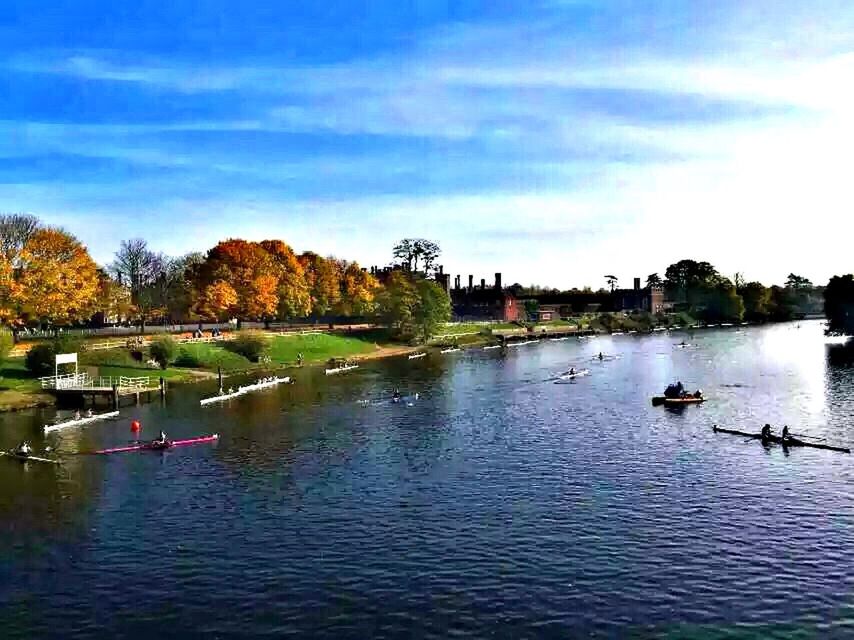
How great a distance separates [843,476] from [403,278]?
136719 mm

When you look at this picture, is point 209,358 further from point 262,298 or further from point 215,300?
point 262,298

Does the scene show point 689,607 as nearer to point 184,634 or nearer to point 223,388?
point 184,634

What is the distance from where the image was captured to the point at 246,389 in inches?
3799

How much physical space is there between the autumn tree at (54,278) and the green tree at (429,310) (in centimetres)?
7597

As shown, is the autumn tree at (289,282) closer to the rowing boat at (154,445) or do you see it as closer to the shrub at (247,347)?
the shrub at (247,347)

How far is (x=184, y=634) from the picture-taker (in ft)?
95.7

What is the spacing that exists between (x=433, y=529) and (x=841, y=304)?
17879cm

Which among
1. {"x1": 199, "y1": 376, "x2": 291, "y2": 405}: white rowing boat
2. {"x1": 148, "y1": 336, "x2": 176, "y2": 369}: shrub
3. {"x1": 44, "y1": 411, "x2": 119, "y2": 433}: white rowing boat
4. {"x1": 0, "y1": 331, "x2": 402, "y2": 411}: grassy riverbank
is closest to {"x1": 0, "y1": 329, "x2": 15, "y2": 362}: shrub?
{"x1": 0, "y1": 331, "x2": 402, "y2": 411}: grassy riverbank

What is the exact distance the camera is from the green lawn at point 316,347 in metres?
131

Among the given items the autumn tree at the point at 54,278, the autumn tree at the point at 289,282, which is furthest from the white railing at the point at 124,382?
the autumn tree at the point at 289,282

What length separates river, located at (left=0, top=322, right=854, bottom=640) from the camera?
101ft

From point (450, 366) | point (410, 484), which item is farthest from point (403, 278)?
point (410, 484)

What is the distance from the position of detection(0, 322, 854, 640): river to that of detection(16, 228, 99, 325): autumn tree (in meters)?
28.2

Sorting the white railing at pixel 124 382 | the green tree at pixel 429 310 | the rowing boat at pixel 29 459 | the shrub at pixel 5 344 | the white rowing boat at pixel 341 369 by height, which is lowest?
the rowing boat at pixel 29 459
